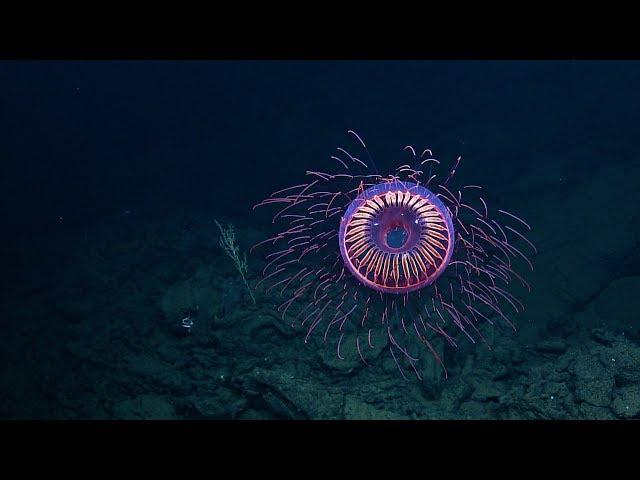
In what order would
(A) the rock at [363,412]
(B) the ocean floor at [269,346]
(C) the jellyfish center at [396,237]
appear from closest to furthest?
(A) the rock at [363,412], (B) the ocean floor at [269,346], (C) the jellyfish center at [396,237]

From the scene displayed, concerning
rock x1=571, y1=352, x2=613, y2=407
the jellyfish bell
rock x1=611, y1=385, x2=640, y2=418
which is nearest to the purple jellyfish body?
the jellyfish bell

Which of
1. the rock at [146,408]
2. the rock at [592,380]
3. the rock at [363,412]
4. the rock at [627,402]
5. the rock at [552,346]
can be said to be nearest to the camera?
the rock at [627,402]

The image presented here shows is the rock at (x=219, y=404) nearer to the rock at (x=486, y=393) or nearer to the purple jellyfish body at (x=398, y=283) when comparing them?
the purple jellyfish body at (x=398, y=283)

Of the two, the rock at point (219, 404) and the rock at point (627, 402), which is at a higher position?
the rock at point (627, 402)

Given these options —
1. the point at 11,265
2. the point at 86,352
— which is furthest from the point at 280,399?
the point at 11,265

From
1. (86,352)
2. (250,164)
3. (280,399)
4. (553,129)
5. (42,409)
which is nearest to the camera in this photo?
(280,399)

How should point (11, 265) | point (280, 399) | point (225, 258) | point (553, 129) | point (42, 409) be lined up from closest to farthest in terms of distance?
1. point (280, 399)
2. point (42, 409)
3. point (225, 258)
4. point (11, 265)
5. point (553, 129)

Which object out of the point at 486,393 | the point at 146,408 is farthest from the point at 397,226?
the point at 146,408

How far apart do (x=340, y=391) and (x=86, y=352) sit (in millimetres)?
3687

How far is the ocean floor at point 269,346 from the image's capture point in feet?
14.2

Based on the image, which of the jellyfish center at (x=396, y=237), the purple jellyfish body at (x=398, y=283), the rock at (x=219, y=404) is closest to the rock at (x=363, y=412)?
the purple jellyfish body at (x=398, y=283)

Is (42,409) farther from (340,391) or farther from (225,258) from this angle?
(340,391)

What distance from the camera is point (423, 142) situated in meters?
11.5

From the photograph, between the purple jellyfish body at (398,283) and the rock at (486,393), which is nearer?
the rock at (486,393)
